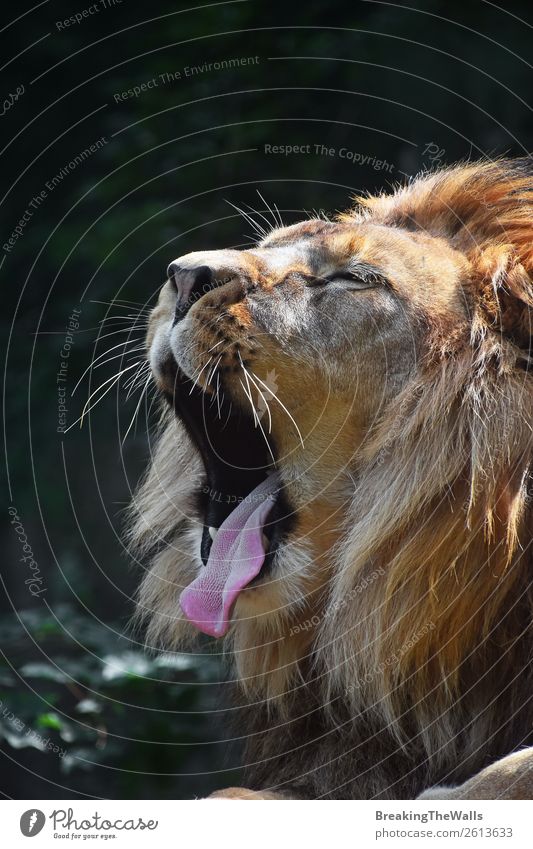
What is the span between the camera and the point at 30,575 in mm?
5410

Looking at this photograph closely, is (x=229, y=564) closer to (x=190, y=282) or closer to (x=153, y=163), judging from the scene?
(x=190, y=282)

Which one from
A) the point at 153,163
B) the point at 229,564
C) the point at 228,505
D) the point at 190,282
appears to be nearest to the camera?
the point at 190,282

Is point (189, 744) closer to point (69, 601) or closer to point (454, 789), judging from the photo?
point (69, 601)

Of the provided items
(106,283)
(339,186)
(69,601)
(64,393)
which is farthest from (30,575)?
(339,186)

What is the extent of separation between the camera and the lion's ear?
2.23m

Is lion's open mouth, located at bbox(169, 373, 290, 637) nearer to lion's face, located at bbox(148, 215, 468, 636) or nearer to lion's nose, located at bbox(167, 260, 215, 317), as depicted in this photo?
lion's face, located at bbox(148, 215, 468, 636)

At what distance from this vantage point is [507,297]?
225 centimetres

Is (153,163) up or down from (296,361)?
up

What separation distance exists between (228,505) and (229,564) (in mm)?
205

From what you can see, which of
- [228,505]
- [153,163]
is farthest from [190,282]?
[153,163]

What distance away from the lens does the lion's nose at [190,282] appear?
220cm

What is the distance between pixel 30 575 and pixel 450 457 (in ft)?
11.8

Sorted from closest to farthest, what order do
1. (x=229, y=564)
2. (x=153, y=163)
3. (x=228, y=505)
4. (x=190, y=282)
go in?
1. (x=190, y=282)
2. (x=229, y=564)
3. (x=228, y=505)
4. (x=153, y=163)

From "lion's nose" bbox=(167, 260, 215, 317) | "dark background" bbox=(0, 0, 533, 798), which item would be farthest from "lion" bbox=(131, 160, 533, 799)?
"dark background" bbox=(0, 0, 533, 798)
